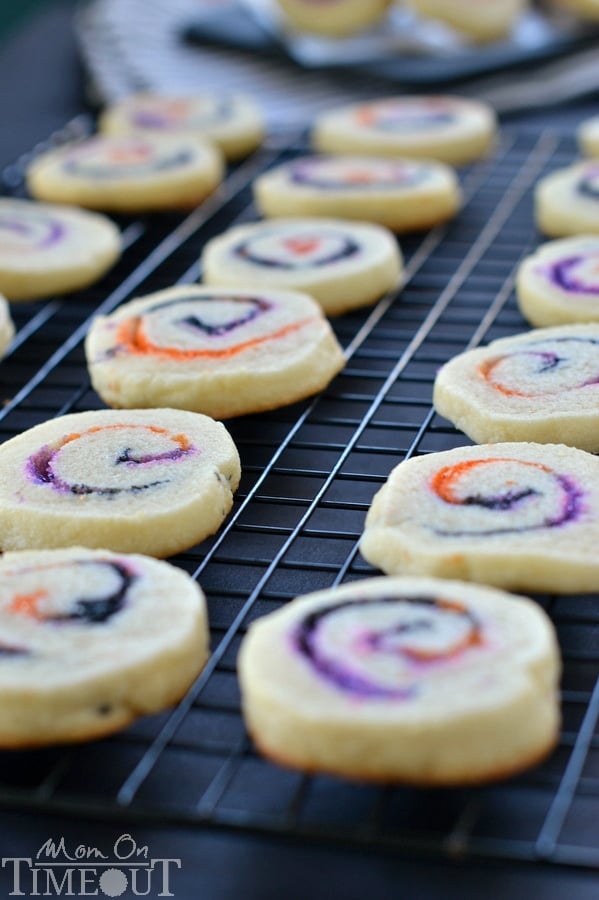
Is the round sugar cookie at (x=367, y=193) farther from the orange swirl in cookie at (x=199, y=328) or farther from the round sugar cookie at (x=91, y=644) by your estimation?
the round sugar cookie at (x=91, y=644)

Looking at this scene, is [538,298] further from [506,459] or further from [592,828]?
[592,828]

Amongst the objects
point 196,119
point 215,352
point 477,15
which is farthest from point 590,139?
point 215,352

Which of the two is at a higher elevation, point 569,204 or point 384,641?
point 384,641

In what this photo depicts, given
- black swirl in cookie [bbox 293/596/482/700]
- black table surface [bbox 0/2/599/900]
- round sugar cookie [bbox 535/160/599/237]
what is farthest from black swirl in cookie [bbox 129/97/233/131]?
black table surface [bbox 0/2/599/900]

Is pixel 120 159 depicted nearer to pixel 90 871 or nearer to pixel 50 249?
pixel 50 249

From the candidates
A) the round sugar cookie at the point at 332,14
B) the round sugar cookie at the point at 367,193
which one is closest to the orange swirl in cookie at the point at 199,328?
the round sugar cookie at the point at 367,193

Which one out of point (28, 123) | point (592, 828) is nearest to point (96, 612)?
point (592, 828)
